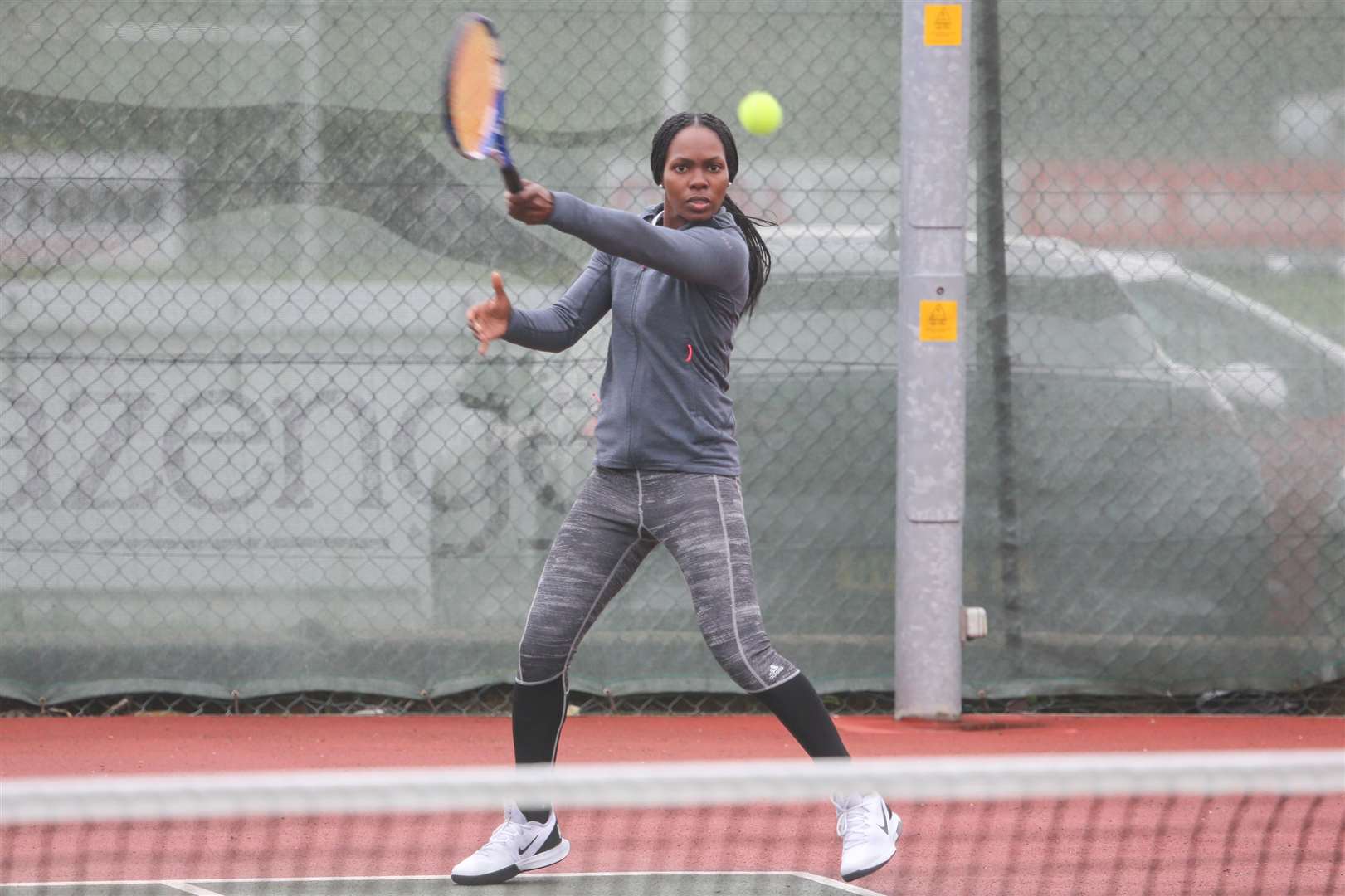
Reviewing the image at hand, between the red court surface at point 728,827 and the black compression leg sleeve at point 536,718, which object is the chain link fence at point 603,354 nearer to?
the red court surface at point 728,827

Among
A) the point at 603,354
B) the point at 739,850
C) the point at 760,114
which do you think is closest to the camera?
the point at 739,850

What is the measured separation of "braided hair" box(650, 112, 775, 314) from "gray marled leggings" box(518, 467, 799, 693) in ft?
1.60

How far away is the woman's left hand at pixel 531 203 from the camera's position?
307cm

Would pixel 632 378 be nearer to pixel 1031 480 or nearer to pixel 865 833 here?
pixel 865 833

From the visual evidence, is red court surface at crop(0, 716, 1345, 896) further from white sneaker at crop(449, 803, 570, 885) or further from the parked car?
the parked car

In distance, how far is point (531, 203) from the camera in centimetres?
309

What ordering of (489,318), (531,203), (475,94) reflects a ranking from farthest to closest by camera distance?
→ (489,318) → (475,94) → (531,203)

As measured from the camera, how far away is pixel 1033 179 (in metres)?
5.90

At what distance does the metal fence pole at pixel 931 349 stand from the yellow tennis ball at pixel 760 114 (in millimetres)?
476

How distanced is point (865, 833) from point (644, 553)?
79cm

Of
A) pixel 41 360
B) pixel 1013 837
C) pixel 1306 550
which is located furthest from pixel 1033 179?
pixel 41 360

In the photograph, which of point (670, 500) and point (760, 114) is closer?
point (670, 500)

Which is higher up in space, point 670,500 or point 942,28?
point 942,28

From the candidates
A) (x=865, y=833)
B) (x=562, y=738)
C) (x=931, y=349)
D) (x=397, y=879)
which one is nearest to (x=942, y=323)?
(x=931, y=349)
